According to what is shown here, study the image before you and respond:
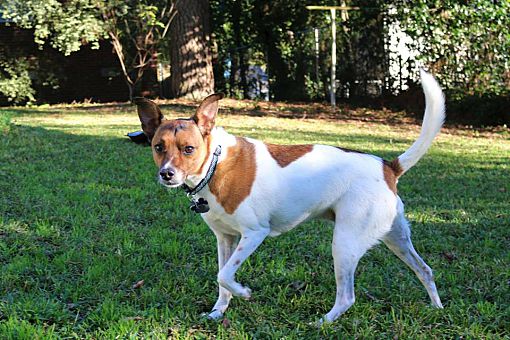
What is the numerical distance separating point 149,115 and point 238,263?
3.36 feet

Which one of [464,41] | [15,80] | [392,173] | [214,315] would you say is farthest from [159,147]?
[15,80]

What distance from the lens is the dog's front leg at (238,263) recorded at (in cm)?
335

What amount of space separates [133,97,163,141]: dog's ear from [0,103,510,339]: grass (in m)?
1.07

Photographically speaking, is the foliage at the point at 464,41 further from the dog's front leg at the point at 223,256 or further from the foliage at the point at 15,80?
the foliage at the point at 15,80

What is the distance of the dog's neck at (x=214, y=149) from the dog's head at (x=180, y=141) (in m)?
0.02

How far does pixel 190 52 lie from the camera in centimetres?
1650

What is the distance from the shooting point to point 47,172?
7.33 metres

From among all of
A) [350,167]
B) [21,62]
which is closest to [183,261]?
[350,167]

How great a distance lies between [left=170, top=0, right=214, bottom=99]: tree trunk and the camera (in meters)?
16.4

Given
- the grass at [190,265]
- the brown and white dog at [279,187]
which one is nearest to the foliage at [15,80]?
the grass at [190,265]

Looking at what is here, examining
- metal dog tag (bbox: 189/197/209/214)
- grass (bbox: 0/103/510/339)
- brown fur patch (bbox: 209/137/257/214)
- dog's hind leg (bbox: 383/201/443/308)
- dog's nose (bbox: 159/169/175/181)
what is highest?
dog's nose (bbox: 159/169/175/181)

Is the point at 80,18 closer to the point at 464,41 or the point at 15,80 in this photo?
the point at 15,80

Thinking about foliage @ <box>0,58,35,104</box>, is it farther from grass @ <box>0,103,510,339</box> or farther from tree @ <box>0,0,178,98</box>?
grass @ <box>0,103,510,339</box>

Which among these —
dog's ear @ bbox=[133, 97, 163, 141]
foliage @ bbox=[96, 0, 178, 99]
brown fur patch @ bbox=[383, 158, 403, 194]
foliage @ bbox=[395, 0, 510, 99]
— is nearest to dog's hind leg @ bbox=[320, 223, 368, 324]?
brown fur patch @ bbox=[383, 158, 403, 194]
